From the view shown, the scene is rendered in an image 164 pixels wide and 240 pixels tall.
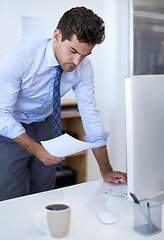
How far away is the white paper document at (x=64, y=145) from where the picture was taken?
3.22ft

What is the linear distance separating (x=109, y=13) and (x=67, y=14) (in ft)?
6.76

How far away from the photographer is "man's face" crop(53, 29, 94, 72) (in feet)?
4.45

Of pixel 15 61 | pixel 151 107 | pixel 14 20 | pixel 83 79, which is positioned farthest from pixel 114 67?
pixel 151 107

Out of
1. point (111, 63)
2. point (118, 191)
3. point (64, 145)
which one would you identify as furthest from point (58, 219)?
point (111, 63)

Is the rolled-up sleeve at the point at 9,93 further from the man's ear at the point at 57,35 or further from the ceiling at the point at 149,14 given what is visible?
the ceiling at the point at 149,14

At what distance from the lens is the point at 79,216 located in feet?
3.16

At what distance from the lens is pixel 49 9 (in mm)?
2961

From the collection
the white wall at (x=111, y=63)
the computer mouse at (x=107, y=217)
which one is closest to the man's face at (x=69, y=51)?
the computer mouse at (x=107, y=217)

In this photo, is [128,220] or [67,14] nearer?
[128,220]

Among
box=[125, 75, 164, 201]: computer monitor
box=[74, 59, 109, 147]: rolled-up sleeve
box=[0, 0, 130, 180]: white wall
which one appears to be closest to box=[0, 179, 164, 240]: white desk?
box=[125, 75, 164, 201]: computer monitor

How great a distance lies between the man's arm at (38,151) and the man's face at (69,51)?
383 millimetres

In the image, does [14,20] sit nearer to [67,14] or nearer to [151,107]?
[67,14]

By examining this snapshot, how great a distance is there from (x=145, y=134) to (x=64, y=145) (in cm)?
30

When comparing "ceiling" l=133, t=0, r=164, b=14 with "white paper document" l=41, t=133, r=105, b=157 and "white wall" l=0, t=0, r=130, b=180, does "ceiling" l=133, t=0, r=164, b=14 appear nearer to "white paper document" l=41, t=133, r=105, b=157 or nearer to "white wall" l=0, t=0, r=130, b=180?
"white wall" l=0, t=0, r=130, b=180
